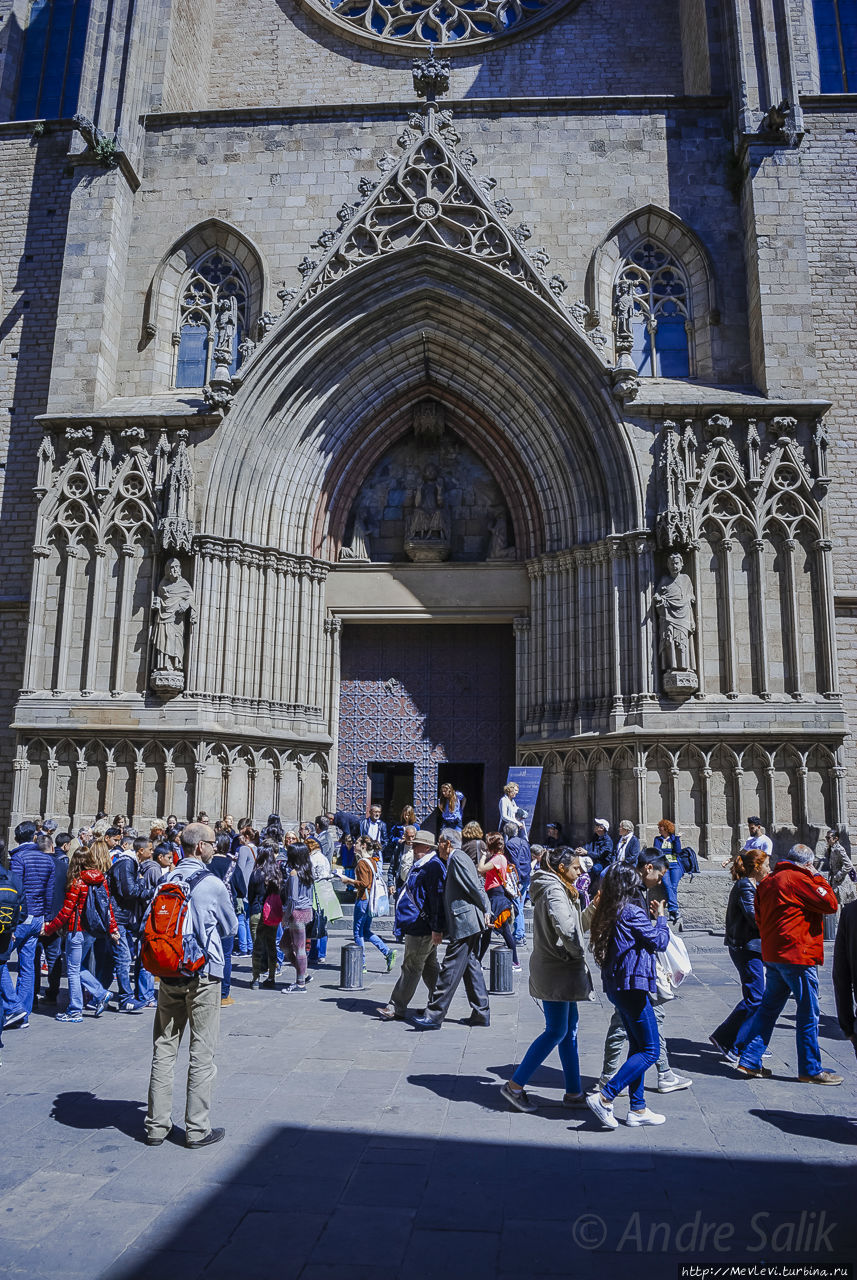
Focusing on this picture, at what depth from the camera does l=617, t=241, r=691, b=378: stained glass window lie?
1786 cm

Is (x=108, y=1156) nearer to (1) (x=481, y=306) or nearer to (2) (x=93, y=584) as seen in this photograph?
(2) (x=93, y=584)

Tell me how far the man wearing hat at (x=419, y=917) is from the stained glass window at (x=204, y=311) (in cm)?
1251

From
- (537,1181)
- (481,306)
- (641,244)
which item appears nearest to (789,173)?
(641,244)

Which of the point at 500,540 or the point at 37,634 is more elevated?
the point at 500,540

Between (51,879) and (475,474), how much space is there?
39.5ft

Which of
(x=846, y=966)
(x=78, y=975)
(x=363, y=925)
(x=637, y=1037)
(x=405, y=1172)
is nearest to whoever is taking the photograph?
(x=405, y=1172)

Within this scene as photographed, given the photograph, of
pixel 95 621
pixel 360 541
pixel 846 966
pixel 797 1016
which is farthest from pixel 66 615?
pixel 846 966

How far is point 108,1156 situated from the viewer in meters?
5.26

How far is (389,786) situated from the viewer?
1784 cm

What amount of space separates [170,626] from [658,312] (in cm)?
1060

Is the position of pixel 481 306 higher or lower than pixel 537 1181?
higher

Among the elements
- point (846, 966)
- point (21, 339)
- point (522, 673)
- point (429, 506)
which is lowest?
point (846, 966)

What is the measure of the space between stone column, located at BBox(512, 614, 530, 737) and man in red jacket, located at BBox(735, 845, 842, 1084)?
394 inches

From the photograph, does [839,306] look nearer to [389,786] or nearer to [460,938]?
[389,786]
